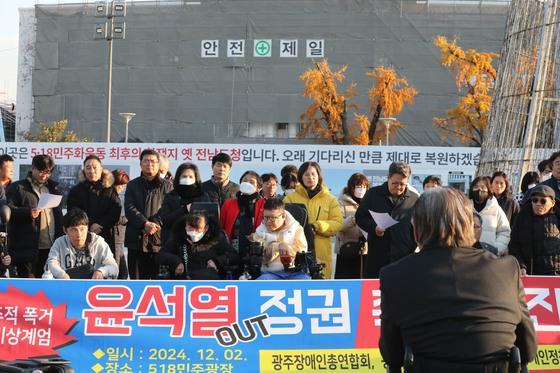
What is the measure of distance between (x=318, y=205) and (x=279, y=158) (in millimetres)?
6796

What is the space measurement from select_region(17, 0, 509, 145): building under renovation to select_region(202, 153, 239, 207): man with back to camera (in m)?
33.9

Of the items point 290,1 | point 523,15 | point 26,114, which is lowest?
point 26,114

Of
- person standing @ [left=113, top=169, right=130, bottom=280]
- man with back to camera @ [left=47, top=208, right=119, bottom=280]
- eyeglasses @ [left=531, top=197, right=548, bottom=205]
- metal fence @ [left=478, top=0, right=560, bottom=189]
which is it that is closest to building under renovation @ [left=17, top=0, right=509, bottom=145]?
metal fence @ [left=478, top=0, right=560, bottom=189]

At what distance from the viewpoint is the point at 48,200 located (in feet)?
27.3

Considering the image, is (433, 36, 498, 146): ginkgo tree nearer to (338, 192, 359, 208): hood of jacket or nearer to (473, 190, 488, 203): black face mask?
(338, 192, 359, 208): hood of jacket

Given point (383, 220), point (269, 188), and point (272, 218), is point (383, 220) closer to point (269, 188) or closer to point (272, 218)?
point (272, 218)

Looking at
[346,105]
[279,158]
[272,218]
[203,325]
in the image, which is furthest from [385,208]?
[346,105]

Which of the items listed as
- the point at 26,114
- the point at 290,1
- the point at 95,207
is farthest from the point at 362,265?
the point at 26,114

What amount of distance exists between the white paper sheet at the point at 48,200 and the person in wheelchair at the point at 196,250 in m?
1.36

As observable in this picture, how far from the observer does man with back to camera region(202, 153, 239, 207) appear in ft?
28.6

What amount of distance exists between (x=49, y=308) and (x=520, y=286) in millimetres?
3844

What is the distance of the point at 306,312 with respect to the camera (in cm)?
609

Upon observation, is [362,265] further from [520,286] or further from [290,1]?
[290,1]

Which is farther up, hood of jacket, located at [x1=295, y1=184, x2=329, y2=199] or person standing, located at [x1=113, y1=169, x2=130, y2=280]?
hood of jacket, located at [x1=295, y1=184, x2=329, y2=199]
